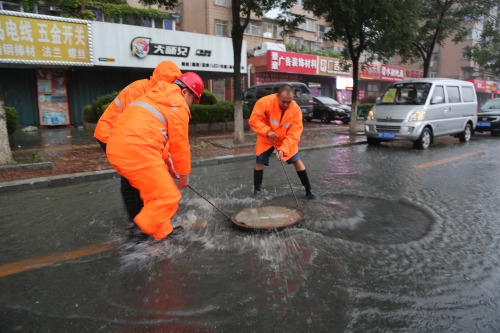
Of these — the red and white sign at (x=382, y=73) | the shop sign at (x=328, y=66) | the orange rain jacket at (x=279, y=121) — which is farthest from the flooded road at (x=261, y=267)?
the red and white sign at (x=382, y=73)

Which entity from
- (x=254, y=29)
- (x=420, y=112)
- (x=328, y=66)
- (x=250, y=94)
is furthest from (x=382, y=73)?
(x=420, y=112)

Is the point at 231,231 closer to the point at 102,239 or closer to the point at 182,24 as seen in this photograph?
the point at 102,239

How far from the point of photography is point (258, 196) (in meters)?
5.39

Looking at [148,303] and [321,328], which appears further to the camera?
[148,303]

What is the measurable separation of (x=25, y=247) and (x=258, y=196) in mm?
2939

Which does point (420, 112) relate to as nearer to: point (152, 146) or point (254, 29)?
point (152, 146)

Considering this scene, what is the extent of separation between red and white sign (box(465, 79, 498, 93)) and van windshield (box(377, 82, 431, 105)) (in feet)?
115

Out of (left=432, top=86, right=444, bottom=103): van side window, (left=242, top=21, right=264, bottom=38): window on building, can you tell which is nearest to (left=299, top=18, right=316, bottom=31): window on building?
(left=242, top=21, right=264, bottom=38): window on building

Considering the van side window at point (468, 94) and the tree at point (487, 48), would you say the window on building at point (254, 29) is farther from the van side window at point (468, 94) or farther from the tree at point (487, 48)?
the van side window at point (468, 94)

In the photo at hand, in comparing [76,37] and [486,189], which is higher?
[76,37]

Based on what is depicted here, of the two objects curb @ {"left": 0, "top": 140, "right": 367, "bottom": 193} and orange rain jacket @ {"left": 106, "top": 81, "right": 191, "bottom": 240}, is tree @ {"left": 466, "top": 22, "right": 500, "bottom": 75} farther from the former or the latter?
orange rain jacket @ {"left": 106, "top": 81, "right": 191, "bottom": 240}

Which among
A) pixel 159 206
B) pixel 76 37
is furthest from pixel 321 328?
pixel 76 37

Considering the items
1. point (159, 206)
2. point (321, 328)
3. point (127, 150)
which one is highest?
point (127, 150)

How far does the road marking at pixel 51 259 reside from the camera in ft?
10.3
